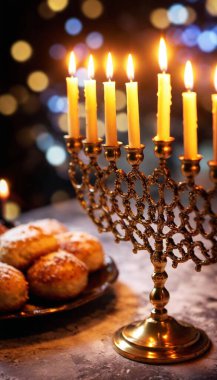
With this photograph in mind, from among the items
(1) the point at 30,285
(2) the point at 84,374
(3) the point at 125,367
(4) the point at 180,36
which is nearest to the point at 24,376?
(2) the point at 84,374

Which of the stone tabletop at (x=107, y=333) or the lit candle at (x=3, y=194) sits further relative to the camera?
the lit candle at (x=3, y=194)

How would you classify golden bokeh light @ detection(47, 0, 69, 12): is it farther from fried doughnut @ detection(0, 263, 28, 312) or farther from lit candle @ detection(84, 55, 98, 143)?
fried doughnut @ detection(0, 263, 28, 312)

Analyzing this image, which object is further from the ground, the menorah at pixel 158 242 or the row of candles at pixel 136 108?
the row of candles at pixel 136 108

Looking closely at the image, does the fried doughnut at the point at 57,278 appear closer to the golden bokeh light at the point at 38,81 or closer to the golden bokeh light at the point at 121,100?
the golden bokeh light at the point at 38,81

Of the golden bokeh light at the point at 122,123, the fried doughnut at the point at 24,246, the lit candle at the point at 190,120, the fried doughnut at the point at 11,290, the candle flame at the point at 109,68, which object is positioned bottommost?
the fried doughnut at the point at 11,290

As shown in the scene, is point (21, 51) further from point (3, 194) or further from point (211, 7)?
point (3, 194)

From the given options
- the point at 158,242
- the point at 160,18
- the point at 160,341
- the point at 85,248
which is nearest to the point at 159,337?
the point at 160,341

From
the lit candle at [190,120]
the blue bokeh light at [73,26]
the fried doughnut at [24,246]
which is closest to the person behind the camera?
the lit candle at [190,120]

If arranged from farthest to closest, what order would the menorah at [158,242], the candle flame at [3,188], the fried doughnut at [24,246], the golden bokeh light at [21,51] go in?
the golden bokeh light at [21,51] → the candle flame at [3,188] → the fried doughnut at [24,246] → the menorah at [158,242]

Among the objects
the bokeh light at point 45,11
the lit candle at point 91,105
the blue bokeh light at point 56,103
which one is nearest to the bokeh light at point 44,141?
the blue bokeh light at point 56,103
